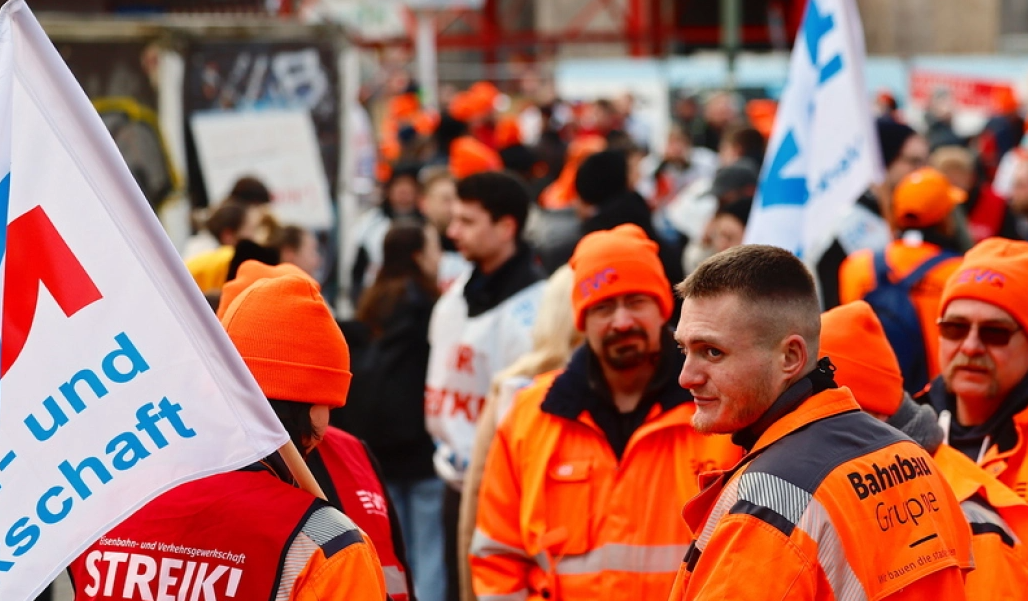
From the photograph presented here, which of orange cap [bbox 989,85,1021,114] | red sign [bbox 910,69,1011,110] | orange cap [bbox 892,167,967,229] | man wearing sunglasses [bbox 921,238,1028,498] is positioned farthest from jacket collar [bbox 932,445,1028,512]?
red sign [bbox 910,69,1011,110]

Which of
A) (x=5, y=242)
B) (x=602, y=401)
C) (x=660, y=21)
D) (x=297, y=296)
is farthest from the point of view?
(x=660, y=21)

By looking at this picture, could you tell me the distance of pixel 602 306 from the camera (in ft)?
15.5

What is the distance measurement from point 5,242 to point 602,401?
7.24 ft

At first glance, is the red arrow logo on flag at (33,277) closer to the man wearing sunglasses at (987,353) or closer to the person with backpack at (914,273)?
the man wearing sunglasses at (987,353)

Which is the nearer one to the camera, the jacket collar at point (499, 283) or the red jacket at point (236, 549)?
the red jacket at point (236, 549)

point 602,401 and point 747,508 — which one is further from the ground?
point 747,508

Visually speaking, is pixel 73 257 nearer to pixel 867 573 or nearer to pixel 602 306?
pixel 867 573

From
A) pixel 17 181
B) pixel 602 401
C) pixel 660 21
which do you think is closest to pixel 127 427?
pixel 17 181

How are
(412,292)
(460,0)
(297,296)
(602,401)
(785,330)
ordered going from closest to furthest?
(785,330) < (297,296) < (602,401) < (412,292) < (460,0)

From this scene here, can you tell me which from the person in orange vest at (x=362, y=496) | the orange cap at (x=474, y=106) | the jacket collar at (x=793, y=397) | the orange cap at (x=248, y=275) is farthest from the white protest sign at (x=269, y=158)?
the orange cap at (x=474, y=106)

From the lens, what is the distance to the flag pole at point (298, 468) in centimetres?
309

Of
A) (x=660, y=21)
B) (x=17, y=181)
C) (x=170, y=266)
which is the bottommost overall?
(x=660, y=21)

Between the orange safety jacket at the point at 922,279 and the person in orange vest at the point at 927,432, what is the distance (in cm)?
246

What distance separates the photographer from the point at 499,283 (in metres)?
6.39
